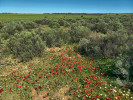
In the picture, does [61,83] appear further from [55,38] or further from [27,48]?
[55,38]

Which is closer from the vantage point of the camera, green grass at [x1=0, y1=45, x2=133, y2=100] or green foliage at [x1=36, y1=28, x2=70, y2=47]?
green grass at [x1=0, y1=45, x2=133, y2=100]

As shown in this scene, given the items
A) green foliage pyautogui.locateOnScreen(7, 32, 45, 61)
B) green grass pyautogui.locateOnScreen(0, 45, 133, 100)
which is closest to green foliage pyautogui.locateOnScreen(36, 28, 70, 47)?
green foliage pyautogui.locateOnScreen(7, 32, 45, 61)

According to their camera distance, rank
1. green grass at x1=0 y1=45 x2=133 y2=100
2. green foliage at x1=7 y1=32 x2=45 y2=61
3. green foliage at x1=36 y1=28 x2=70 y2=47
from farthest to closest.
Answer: green foliage at x1=36 y1=28 x2=70 y2=47
green foliage at x1=7 y1=32 x2=45 y2=61
green grass at x1=0 y1=45 x2=133 y2=100

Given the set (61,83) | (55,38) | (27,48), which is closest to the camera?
(61,83)

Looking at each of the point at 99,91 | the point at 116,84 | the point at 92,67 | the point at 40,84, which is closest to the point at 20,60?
the point at 40,84

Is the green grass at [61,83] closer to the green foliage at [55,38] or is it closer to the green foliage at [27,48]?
the green foliage at [27,48]

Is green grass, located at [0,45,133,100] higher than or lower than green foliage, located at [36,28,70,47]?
lower

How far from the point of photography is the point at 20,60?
6496mm

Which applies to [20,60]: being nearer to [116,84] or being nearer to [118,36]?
[116,84]

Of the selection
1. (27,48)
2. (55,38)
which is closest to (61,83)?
(27,48)

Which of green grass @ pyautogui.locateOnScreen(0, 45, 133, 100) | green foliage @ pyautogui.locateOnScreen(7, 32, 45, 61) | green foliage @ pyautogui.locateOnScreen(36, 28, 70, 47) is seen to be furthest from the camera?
green foliage @ pyautogui.locateOnScreen(36, 28, 70, 47)

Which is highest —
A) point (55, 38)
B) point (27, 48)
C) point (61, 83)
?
point (55, 38)

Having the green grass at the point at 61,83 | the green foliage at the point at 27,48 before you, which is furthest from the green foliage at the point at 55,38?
the green grass at the point at 61,83

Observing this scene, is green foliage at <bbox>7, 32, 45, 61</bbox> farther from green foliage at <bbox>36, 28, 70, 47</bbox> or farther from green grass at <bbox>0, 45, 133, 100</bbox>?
green foliage at <bbox>36, 28, 70, 47</bbox>
